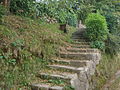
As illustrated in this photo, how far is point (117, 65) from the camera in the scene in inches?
253

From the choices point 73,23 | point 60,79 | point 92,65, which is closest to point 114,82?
point 92,65

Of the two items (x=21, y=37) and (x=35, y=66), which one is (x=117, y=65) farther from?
(x=21, y=37)

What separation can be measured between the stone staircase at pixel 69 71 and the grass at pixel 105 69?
1.05 ft

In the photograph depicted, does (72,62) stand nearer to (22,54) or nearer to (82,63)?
(82,63)

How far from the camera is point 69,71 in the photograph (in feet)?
12.4

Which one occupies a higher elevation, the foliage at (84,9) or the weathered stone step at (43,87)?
the foliage at (84,9)

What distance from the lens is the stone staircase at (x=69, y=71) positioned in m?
3.15

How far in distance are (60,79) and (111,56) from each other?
3605 millimetres

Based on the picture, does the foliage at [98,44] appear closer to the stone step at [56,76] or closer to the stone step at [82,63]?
the stone step at [82,63]

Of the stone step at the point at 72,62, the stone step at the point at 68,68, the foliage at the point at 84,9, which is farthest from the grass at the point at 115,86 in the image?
the foliage at the point at 84,9

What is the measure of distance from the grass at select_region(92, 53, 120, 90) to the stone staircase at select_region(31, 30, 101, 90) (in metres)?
A: 0.32

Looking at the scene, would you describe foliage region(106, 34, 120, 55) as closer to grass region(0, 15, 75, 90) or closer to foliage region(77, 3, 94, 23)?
foliage region(77, 3, 94, 23)

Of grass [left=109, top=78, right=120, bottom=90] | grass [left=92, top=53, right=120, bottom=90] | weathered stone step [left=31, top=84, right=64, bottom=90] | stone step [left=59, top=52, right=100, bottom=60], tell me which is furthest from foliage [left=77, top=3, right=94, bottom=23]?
weathered stone step [left=31, top=84, right=64, bottom=90]

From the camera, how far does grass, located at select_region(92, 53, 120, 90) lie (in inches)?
178
